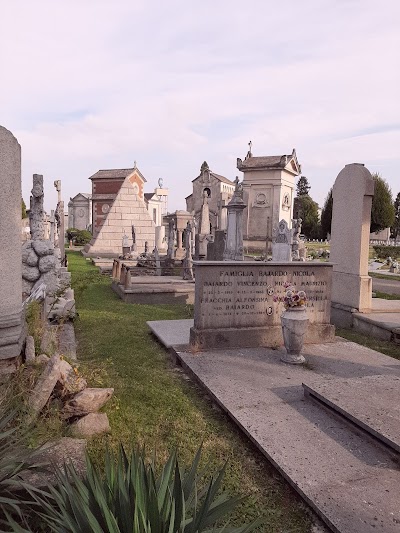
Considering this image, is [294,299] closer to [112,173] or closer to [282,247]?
[282,247]

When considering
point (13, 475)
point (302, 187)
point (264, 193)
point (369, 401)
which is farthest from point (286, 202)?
point (302, 187)

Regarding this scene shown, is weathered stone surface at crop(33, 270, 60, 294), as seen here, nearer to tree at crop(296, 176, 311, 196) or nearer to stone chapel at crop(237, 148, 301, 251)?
stone chapel at crop(237, 148, 301, 251)

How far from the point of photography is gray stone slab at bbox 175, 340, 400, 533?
9.68 ft

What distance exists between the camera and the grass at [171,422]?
3119 millimetres

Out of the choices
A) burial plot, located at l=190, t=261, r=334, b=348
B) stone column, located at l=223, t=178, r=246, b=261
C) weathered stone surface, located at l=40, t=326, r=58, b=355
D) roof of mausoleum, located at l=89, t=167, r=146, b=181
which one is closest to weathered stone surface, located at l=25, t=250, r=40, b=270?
weathered stone surface, located at l=40, t=326, r=58, b=355

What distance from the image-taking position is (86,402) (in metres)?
3.93

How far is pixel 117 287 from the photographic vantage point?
43.5ft

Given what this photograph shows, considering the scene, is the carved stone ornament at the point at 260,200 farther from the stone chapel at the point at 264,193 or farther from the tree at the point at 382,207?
the tree at the point at 382,207

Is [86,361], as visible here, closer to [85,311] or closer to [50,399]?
[50,399]

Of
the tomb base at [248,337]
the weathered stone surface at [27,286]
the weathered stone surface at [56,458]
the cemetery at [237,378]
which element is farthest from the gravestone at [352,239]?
the weathered stone surface at [56,458]

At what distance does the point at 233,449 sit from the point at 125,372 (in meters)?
2.41

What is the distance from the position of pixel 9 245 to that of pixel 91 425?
1919 mm

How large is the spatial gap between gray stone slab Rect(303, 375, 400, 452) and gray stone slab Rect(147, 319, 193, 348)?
279 centimetres

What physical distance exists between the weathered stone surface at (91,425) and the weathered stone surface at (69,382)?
0.95 feet
